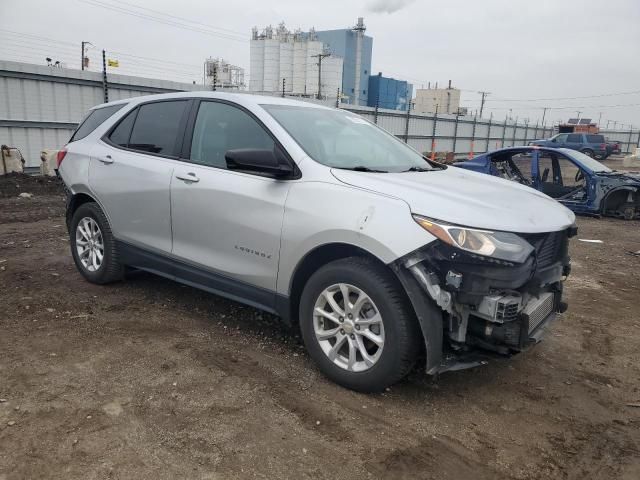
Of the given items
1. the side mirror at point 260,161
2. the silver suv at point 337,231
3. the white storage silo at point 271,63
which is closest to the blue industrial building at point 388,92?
the white storage silo at point 271,63

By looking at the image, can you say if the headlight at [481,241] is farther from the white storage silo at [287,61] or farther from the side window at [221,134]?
the white storage silo at [287,61]

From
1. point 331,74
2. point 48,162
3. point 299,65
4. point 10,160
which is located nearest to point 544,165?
point 48,162

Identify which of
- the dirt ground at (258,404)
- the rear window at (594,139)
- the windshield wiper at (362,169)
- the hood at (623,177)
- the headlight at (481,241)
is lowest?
the dirt ground at (258,404)

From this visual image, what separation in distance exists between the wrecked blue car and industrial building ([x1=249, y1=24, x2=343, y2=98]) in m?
26.6

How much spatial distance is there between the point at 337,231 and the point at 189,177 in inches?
56.1

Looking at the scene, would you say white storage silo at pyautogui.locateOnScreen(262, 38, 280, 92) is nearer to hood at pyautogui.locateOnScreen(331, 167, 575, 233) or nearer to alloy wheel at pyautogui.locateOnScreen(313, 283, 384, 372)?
hood at pyautogui.locateOnScreen(331, 167, 575, 233)

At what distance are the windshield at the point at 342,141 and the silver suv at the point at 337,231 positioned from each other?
0.02 meters

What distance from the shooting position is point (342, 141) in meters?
3.82

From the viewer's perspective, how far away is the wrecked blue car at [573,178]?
33.8 feet

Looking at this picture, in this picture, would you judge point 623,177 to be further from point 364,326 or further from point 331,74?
point 331,74

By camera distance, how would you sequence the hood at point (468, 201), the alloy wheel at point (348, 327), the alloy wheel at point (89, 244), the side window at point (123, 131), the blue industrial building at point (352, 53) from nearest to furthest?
1. the hood at point (468, 201)
2. the alloy wheel at point (348, 327)
3. the side window at point (123, 131)
4. the alloy wheel at point (89, 244)
5. the blue industrial building at point (352, 53)

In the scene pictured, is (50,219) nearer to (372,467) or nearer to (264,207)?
(264,207)

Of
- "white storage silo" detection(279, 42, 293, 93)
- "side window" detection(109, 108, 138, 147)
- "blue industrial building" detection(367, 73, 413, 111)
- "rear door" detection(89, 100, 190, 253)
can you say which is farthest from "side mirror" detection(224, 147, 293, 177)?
"blue industrial building" detection(367, 73, 413, 111)

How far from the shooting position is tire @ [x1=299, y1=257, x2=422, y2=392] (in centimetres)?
289
